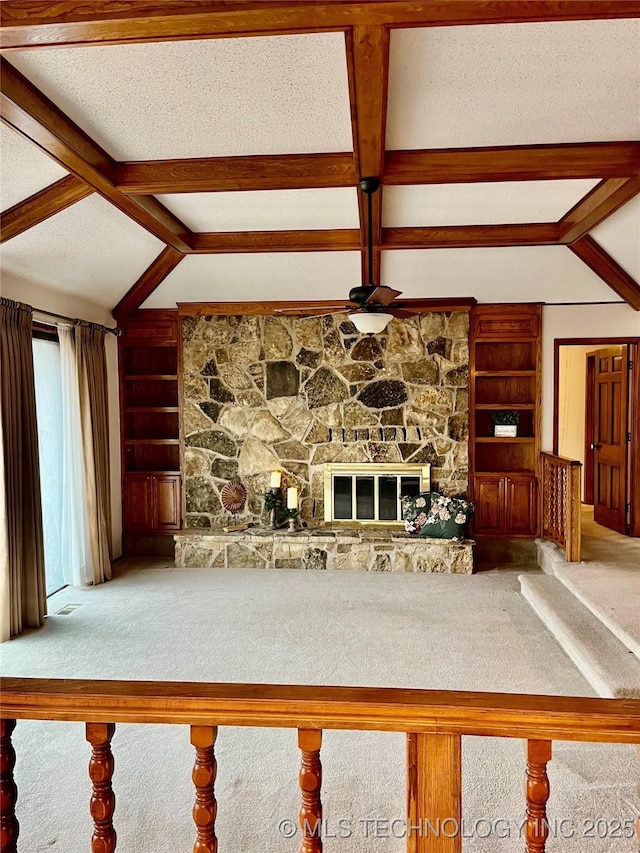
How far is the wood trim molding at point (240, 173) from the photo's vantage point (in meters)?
3.61

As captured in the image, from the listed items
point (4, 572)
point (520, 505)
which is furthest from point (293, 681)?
point (520, 505)

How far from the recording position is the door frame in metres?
6.25

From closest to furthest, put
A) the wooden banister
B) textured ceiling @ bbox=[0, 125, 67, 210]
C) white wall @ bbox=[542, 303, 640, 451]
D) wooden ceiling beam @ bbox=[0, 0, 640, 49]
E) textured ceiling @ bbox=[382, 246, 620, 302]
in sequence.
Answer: the wooden banister
wooden ceiling beam @ bbox=[0, 0, 640, 49]
textured ceiling @ bbox=[0, 125, 67, 210]
textured ceiling @ bbox=[382, 246, 620, 302]
white wall @ bbox=[542, 303, 640, 451]

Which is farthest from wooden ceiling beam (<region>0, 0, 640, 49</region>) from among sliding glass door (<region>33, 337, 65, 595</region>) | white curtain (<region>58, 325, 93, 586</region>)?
white curtain (<region>58, 325, 93, 586</region>)

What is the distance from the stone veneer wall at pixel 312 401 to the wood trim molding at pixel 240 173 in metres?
2.76

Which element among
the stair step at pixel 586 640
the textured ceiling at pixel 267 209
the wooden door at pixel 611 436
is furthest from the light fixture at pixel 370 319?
the wooden door at pixel 611 436

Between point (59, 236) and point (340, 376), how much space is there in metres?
3.06

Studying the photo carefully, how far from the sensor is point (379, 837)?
7.69 feet

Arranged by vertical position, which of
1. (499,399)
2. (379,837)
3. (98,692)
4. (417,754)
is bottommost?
(379,837)

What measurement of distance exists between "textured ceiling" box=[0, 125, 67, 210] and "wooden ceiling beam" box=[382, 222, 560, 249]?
257 centimetres

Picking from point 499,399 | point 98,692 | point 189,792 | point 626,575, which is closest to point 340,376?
point 499,399

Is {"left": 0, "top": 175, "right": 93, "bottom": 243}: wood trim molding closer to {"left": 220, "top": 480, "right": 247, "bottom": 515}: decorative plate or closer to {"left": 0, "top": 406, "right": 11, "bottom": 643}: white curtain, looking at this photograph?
{"left": 0, "top": 406, "right": 11, "bottom": 643}: white curtain

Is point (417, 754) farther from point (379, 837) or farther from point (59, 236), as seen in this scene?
point (59, 236)

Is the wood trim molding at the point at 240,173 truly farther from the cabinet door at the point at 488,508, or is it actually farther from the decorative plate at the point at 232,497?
the cabinet door at the point at 488,508
